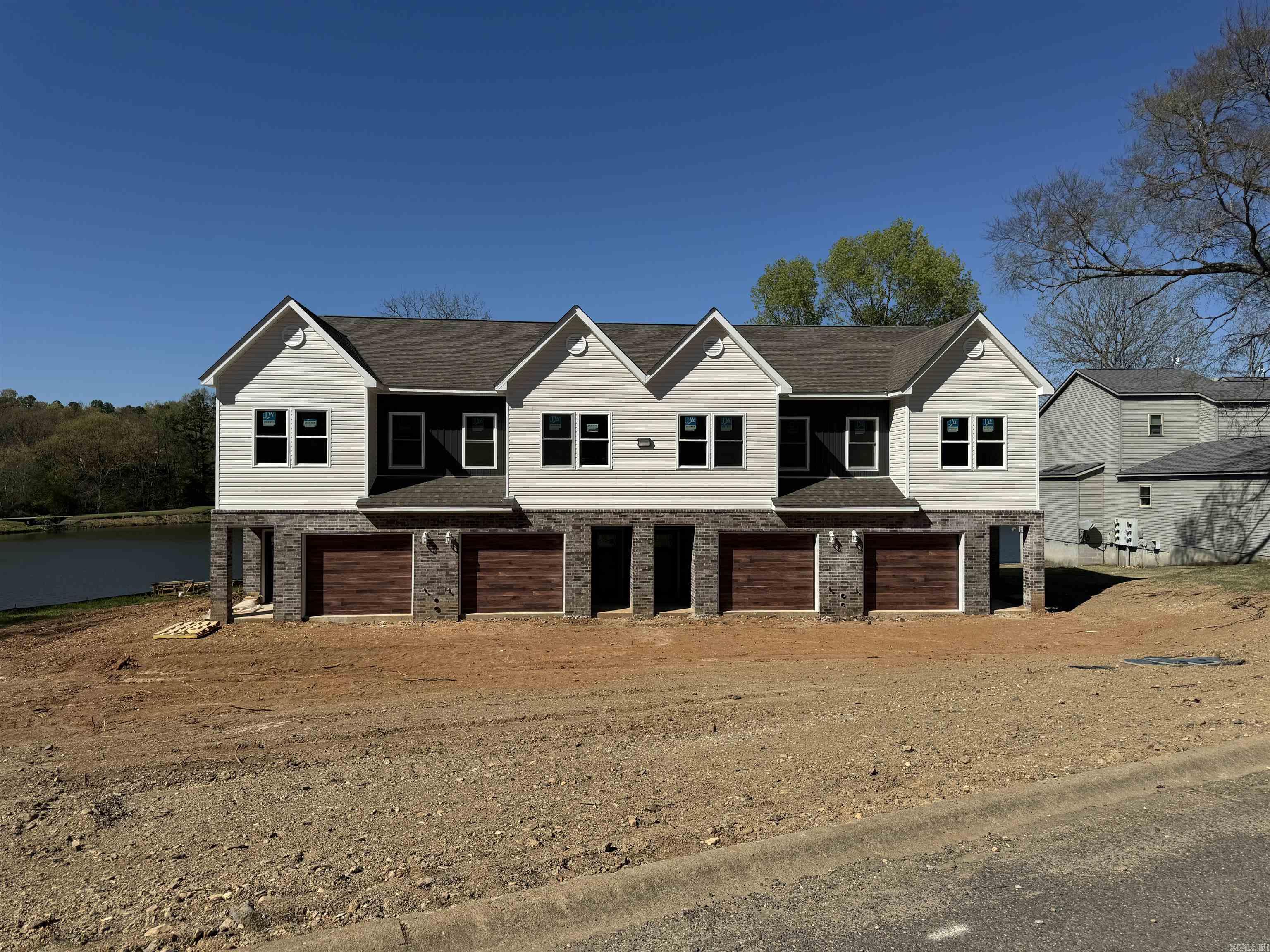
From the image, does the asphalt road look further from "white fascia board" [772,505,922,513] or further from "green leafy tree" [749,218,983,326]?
"green leafy tree" [749,218,983,326]

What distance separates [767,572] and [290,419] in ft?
41.0

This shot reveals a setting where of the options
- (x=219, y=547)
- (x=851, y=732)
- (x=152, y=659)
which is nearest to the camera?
(x=851, y=732)

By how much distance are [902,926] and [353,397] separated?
1673 cm

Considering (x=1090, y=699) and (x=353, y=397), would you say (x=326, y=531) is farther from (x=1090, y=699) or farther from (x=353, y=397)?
(x=1090, y=699)

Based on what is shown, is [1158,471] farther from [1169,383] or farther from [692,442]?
[692,442]

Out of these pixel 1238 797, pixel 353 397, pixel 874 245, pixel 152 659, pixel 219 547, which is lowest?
pixel 152 659

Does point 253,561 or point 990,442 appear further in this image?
point 253,561

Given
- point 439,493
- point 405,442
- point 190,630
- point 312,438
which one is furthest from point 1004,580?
point 190,630

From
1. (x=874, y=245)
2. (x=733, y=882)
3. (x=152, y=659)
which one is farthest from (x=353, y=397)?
(x=874, y=245)

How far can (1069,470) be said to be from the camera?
33.0 meters

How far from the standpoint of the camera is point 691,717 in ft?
31.5

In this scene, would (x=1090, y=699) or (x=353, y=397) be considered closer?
(x=1090, y=699)

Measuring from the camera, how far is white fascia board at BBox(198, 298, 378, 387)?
17.4 metres

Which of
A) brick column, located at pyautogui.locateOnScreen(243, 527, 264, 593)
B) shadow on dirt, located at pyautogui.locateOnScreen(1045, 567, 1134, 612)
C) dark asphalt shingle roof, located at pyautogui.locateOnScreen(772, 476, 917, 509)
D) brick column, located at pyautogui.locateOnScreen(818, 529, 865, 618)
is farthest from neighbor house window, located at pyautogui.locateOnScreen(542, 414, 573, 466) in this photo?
shadow on dirt, located at pyautogui.locateOnScreen(1045, 567, 1134, 612)
